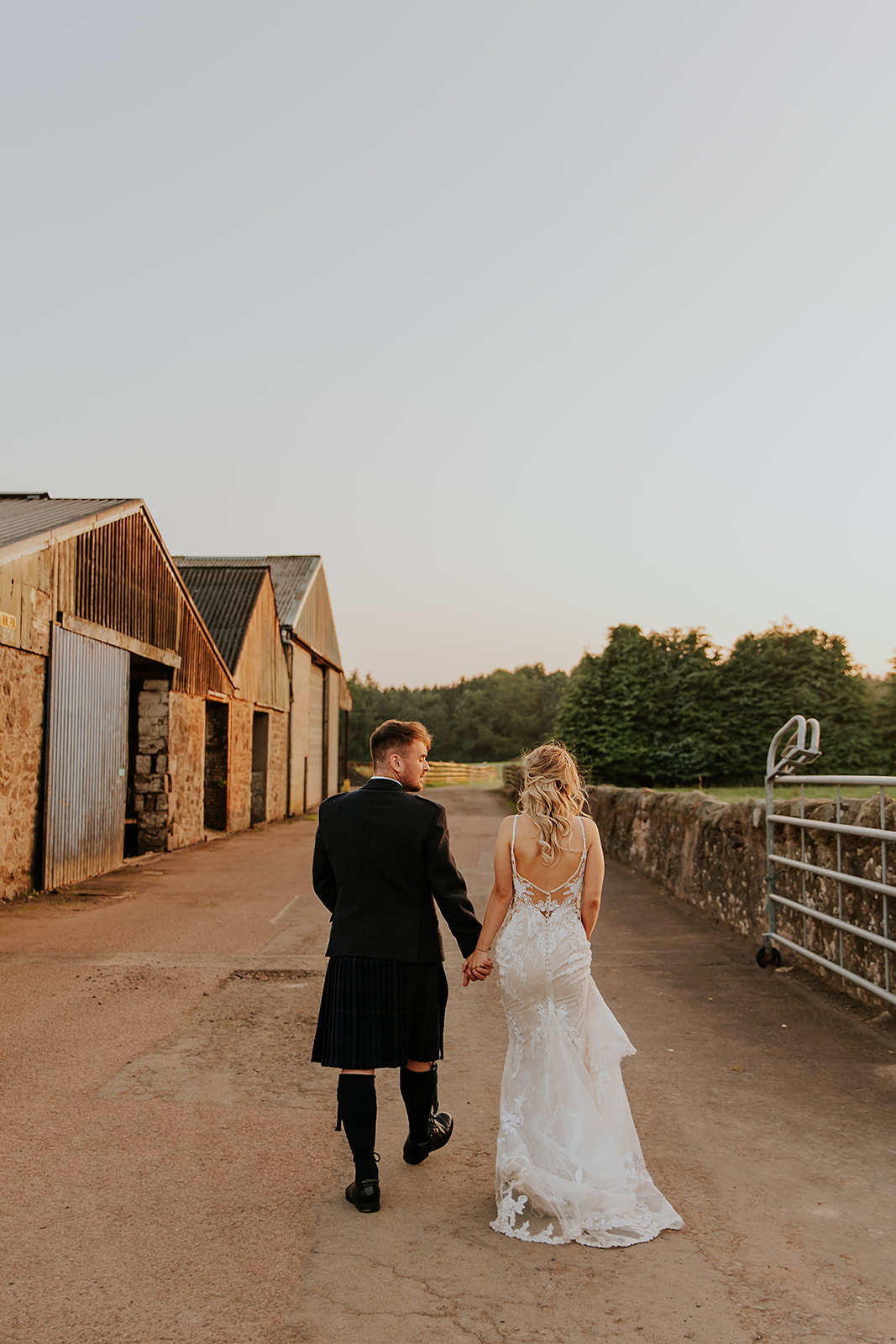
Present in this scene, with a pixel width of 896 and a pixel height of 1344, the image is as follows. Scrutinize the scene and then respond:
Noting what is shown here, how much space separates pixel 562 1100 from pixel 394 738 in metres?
1.45

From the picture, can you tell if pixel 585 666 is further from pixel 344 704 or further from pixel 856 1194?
pixel 856 1194

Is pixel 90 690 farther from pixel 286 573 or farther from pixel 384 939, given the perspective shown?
pixel 286 573

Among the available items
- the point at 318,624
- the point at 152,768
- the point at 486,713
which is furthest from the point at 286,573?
the point at 486,713

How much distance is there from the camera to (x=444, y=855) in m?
3.55

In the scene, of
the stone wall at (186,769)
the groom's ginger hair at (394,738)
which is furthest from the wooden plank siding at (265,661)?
the groom's ginger hair at (394,738)

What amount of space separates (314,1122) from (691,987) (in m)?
3.52

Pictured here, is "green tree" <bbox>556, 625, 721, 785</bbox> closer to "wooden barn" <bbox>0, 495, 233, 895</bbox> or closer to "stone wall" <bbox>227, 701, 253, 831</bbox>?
"stone wall" <bbox>227, 701, 253, 831</bbox>

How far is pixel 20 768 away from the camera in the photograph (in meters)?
10.5

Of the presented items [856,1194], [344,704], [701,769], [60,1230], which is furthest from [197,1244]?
[701,769]

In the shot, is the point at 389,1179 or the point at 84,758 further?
the point at 84,758

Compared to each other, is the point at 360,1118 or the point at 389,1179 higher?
the point at 360,1118

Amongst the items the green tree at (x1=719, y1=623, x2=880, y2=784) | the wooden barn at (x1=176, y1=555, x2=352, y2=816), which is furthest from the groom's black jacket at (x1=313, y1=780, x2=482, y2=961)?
the green tree at (x1=719, y1=623, x2=880, y2=784)

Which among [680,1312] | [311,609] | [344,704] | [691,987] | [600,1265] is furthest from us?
[344,704]

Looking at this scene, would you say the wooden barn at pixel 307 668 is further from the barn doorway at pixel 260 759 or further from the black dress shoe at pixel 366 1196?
the black dress shoe at pixel 366 1196
